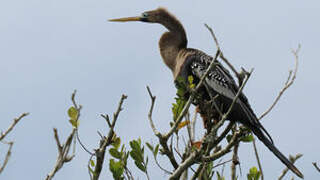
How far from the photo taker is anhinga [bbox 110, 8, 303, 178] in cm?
467

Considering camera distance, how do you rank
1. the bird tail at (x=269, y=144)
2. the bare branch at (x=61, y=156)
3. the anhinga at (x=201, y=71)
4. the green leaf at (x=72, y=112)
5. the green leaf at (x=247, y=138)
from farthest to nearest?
the anhinga at (x=201, y=71)
the bird tail at (x=269, y=144)
the green leaf at (x=247, y=138)
the green leaf at (x=72, y=112)
the bare branch at (x=61, y=156)

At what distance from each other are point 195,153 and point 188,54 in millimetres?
2583

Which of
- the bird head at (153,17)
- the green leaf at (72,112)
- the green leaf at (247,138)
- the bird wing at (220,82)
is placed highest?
the bird head at (153,17)

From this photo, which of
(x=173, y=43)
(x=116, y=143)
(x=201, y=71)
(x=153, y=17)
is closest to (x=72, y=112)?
(x=116, y=143)

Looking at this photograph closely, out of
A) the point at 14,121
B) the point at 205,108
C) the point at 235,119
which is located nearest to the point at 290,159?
the point at 235,119

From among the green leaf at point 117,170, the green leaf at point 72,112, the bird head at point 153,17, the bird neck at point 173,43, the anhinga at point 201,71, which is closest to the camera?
the green leaf at point 72,112

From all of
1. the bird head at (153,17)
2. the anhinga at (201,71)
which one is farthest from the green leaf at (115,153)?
the bird head at (153,17)

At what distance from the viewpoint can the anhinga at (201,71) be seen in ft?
15.3

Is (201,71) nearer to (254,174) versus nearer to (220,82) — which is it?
(220,82)

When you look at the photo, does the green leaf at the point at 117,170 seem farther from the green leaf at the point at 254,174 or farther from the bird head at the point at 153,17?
the bird head at the point at 153,17

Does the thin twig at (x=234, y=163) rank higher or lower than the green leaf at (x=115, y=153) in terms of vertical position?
higher

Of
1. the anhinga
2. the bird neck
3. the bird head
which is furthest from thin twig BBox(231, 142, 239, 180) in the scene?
the bird head

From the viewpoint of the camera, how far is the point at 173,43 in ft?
19.4

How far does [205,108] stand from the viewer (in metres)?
3.89
